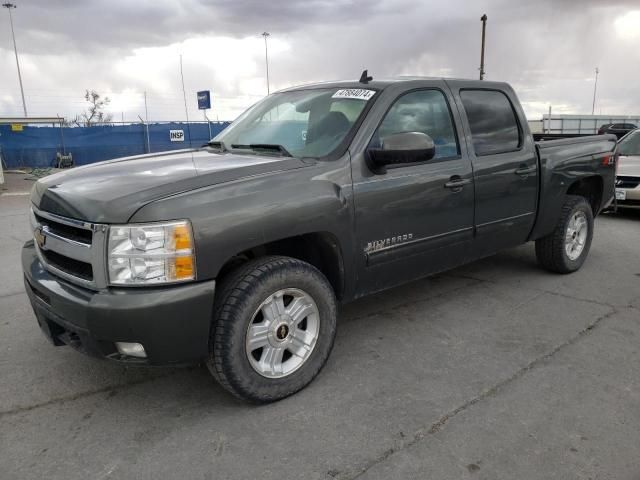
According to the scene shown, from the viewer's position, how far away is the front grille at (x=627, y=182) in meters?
8.34

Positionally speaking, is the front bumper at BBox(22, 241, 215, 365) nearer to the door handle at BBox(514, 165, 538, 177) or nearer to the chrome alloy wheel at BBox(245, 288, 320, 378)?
the chrome alloy wheel at BBox(245, 288, 320, 378)

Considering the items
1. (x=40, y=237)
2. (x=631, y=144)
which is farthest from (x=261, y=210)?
(x=631, y=144)

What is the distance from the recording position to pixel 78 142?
22.8 m

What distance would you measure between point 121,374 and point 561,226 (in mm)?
4038

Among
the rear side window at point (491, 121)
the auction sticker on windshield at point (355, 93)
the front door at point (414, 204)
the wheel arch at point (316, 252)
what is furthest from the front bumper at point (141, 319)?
the rear side window at point (491, 121)

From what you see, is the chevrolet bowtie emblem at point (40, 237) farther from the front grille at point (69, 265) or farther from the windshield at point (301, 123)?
the windshield at point (301, 123)

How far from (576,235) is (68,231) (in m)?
4.69

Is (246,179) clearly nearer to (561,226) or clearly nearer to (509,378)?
(509,378)

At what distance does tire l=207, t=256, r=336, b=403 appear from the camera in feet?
8.86

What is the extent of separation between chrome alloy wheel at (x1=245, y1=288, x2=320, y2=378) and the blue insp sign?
74.7 feet

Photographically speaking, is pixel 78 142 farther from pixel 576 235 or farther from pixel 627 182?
pixel 576 235

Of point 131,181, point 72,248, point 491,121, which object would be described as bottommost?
point 72,248

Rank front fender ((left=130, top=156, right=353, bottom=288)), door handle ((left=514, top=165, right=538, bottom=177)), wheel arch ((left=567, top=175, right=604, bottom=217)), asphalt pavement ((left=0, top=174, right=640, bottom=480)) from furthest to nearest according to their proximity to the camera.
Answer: wheel arch ((left=567, top=175, right=604, bottom=217)) < door handle ((left=514, top=165, right=538, bottom=177)) < front fender ((left=130, top=156, right=353, bottom=288)) < asphalt pavement ((left=0, top=174, right=640, bottom=480))

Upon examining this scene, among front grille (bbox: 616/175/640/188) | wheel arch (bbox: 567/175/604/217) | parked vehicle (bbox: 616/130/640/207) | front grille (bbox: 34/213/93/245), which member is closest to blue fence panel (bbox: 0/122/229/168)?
parked vehicle (bbox: 616/130/640/207)
